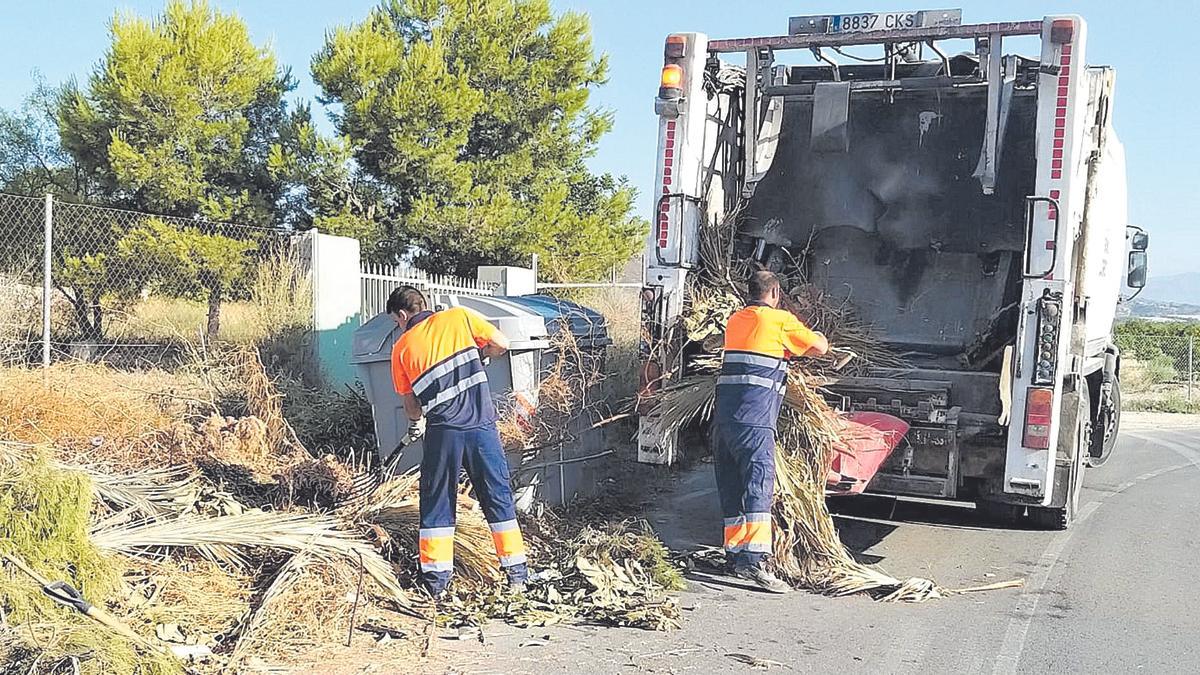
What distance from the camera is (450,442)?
211 inches

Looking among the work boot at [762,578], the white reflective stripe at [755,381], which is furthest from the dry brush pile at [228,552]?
the white reflective stripe at [755,381]

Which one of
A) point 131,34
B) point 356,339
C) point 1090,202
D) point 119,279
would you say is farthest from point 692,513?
point 131,34

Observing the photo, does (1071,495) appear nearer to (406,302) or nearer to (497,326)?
(497,326)

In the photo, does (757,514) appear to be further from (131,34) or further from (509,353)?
(131,34)

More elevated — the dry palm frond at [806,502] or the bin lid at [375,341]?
the bin lid at [375,341]

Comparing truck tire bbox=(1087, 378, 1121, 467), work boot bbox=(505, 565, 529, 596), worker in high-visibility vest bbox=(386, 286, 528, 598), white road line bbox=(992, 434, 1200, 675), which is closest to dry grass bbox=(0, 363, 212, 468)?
worker in high-visibility vest bbox=(386, 286, 528, 598)

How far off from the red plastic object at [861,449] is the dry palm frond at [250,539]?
7.59 feet

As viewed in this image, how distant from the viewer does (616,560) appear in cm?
575

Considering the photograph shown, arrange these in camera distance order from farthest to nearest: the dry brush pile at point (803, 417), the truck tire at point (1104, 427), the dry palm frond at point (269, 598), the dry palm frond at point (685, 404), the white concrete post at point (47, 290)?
the truck tire at point (1104, 427) → the white concrete post at point (47, 290) → the dry palm frond at point (685, 404) → the dry brush pile at point (803, 417) → the dry palm frond at point (269, 598)

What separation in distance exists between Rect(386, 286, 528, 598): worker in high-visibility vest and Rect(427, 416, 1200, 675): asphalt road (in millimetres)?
518

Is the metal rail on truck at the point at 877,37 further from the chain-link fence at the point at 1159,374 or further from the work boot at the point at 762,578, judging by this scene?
the chain-link fence at the point at 1159,374

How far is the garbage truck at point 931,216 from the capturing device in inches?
231

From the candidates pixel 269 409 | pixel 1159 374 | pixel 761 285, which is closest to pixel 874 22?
pixel 761 285

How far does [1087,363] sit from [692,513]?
Answer: 279cm
